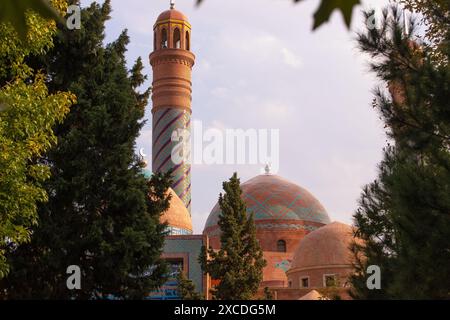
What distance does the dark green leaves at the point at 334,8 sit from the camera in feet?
2.26

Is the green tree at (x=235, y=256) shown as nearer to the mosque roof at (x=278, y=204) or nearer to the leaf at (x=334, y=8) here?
the mosque roof at (x=278, y=204)

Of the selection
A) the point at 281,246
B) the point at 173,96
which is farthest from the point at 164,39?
the point at 281,246

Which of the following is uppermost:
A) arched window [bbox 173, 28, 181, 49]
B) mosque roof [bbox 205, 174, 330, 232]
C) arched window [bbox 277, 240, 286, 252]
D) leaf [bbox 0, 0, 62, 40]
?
arched window [bbox 173, 28, 181, 49]

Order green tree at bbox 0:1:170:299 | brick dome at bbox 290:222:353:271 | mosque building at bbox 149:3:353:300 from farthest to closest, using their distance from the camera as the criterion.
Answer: mosque building at bbox 149:3:353:300 → brick dome at bbox 290:222:353:271 → green tree at bbox 0:1:170:299

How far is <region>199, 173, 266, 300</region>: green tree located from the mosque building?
7.39 m

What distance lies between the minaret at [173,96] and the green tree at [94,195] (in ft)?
62.5

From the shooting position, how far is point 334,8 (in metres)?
0.69

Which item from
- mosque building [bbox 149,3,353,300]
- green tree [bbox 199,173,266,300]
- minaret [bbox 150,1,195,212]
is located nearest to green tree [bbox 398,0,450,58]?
green tree [bbox 199,173,266,300]

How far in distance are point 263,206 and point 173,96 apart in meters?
7.17

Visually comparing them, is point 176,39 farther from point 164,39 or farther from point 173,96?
point 173,96

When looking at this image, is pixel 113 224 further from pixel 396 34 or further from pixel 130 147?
pixel 396 34

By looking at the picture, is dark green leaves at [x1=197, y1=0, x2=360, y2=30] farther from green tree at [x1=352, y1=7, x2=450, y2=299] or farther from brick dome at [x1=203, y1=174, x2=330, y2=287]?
brick dome at [x1=203, y1=174, x2=330, y2=287]

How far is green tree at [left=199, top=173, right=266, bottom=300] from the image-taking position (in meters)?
17.1

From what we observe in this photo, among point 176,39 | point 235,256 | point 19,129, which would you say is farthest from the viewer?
point 176,39
